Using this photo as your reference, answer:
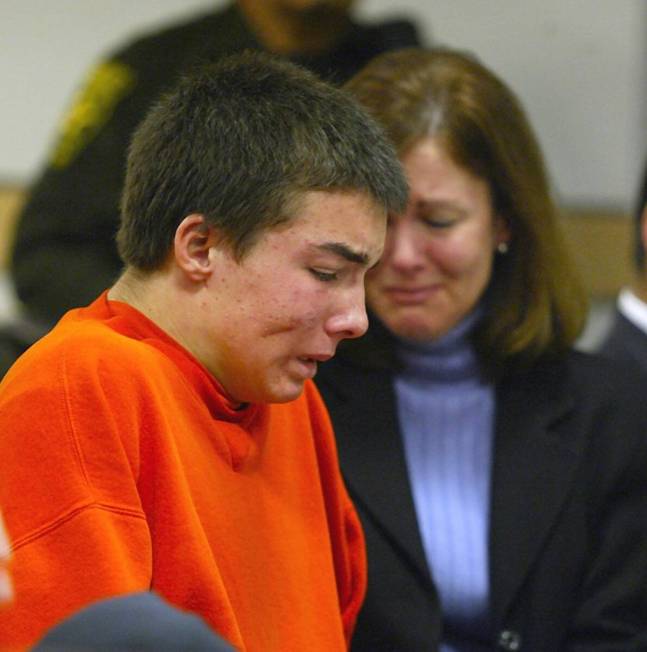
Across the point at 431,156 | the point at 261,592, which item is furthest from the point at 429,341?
the point at 261,592

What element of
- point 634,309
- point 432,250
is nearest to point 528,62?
point 634,309

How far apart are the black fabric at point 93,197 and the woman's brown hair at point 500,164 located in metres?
0.47

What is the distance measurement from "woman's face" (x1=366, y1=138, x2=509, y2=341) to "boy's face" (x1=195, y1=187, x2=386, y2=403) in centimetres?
49

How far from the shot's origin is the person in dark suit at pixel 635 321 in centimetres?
217

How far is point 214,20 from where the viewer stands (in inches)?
95.8

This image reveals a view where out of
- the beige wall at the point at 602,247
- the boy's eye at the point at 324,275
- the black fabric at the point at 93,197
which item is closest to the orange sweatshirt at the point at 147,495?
the boy's eye at the point at 324,275

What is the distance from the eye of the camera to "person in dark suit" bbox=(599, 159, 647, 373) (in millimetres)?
2172

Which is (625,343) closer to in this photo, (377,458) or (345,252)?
(377,458)

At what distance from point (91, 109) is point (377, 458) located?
977mm

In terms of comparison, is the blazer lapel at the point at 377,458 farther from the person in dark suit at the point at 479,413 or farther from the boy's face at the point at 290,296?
the boy's face at the point at 290,296

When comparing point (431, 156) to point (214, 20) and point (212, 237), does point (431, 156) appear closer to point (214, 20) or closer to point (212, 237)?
point (212, 237)

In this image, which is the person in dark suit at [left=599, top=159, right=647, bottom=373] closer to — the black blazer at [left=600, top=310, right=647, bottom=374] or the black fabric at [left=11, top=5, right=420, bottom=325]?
the black blazer at [left=600, top=310, right=647, bottom=374]

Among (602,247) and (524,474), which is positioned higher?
(524,474)

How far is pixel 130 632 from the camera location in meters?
0.60
